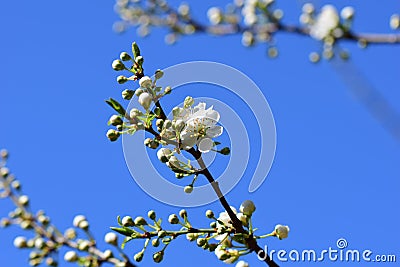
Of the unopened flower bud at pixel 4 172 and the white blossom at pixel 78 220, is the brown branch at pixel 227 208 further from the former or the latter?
the unopened flower bud at pixel 4 172

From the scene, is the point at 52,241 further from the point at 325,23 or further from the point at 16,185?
the point at 325,23

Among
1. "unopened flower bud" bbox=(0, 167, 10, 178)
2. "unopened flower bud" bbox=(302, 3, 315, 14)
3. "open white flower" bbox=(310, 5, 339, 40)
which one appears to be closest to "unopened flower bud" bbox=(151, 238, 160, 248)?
"unopened flower bud" bbox=(0, 167, 10, 178)

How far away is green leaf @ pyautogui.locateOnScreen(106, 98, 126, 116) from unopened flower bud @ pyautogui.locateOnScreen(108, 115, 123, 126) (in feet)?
0.10

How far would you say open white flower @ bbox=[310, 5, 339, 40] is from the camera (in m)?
4.15

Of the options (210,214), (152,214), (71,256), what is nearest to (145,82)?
(152,214)

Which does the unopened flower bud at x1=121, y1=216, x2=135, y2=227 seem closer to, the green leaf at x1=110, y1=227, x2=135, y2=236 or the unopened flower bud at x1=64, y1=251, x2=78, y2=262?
the green leaf at x1=110, y1=227, x2=135, y2=236

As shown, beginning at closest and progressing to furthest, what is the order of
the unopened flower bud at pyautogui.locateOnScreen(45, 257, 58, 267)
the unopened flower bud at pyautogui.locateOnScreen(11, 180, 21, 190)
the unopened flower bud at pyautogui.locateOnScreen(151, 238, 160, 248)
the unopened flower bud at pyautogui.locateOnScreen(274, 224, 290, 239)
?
the unopened flower bud at pyautogui.locateOnScreen(45, 257, 58, 267), the unopened flower bud at pyautogui.locateOnScreen(151, 238, 160, 248), the unopened flower bud at pyautogui.locateOnScreen(274, 224, 290, 239), the unopened flower bud at pyautogui.locateOnScreen(11, 180, 21, 190)

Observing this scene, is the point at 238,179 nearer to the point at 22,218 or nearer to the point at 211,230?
the point at 211,230

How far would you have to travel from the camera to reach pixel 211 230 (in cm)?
241

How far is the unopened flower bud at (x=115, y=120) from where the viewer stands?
2.48m

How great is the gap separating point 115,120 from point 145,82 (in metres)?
0.24

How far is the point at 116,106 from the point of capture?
96.3 inches

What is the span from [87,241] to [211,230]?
576 millimetres

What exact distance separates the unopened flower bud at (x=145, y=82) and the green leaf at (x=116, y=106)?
149 mm
